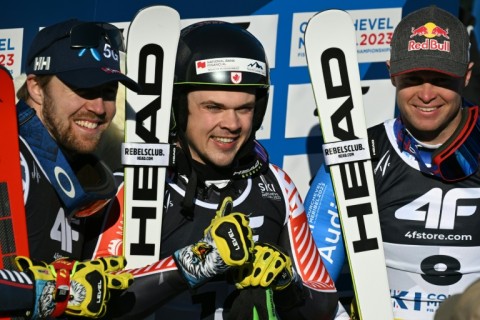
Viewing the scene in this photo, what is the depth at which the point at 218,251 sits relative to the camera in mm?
4465

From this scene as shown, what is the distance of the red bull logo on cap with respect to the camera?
18.4ft

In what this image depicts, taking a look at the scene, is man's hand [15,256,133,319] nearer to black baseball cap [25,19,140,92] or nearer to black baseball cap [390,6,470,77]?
black baseball cap [25,19,140,92]

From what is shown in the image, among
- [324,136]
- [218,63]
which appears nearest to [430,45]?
[324,136]

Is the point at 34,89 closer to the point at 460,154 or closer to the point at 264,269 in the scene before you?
the point at 264,269

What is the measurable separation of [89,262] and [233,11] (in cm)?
248

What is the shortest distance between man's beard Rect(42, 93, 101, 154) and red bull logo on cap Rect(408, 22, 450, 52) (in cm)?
172

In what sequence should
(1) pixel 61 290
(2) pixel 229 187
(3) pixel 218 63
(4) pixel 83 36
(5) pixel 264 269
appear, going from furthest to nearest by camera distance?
(2) pixel 229 187
(3) pixel 218 63
(4) pixel 83 36
(5) pixel 264 269
(1) pixel 61 290

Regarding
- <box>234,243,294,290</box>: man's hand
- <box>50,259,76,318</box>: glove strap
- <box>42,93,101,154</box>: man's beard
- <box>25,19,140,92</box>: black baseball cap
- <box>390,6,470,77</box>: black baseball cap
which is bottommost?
<box>50,259,76,318</box>: glove strap

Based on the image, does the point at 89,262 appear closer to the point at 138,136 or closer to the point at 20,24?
the point at 138,136

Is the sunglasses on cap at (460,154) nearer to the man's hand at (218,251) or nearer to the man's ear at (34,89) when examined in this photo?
the man's hand at (218,251)

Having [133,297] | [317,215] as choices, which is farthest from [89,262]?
[317,215]

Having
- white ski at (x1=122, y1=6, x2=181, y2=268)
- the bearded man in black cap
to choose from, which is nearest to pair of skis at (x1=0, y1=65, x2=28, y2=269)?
the bearded man in black cap

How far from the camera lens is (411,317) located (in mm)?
5637

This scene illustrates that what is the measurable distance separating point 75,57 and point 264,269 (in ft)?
3.59
